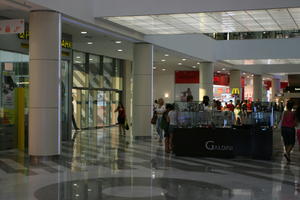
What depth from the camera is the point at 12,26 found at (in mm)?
12367

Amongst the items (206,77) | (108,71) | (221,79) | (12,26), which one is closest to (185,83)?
(221,79)

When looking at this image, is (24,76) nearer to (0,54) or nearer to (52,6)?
(0,54)

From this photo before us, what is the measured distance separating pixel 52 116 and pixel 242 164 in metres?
5.14

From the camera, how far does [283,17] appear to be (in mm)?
13914

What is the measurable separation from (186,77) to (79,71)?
14.1 metres

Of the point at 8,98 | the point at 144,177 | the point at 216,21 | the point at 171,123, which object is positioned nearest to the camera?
the point at 144,177

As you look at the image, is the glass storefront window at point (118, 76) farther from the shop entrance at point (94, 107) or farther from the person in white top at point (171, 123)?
the person in white top at point (171, 123)

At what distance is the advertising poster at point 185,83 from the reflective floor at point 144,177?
74.3 ft

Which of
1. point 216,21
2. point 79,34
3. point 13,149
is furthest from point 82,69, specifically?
point 216,21

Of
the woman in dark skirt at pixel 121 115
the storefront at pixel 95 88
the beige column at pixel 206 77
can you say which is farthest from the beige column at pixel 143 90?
the beige column at pixel 206 77

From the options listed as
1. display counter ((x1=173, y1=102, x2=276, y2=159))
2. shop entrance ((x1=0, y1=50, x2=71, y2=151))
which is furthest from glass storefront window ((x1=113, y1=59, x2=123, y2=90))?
display counter ((x1=173, y1=102, x2=276, y2=159))

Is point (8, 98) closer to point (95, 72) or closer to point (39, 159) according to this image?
point (39, 159)

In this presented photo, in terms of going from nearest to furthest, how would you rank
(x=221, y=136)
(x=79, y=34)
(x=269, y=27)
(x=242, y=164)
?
1. (x=242, y=164)
2. (x=221, y=136)
3. (x=269, y=27)
4. (x=79, y=34)

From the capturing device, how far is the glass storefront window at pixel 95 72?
1013 inches
